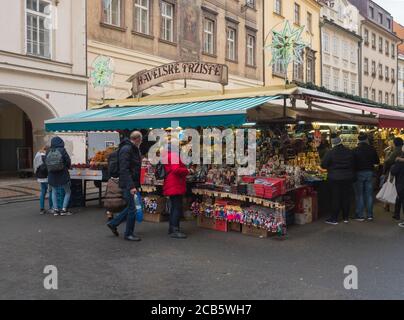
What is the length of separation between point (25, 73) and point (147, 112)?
306 inches

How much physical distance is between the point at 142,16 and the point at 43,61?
574cm

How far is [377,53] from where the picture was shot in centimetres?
4756

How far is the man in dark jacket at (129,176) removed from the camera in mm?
7172

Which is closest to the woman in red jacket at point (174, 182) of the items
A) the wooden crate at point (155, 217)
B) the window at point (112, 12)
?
the wooden crate at point (155, 217)

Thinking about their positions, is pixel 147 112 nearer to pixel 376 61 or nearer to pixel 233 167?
pixel 233 167

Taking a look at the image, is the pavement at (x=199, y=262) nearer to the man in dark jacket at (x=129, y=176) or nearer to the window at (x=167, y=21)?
the man in dark jacket at (x=129, y=176)

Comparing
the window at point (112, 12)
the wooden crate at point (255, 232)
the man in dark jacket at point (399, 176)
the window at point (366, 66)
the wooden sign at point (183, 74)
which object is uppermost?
the window at point (366, 66)

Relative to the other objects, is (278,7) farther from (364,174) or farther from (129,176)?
(129,176)

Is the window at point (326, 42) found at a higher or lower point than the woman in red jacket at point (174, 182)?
higher

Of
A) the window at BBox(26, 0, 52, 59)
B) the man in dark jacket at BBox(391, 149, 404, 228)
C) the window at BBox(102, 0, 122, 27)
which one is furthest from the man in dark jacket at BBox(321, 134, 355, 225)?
the window at BBox(102, 0, 122, 27)

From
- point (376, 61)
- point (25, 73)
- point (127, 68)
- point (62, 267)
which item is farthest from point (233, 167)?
point (376, 61)

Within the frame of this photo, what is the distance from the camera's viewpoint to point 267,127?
11.2 meters

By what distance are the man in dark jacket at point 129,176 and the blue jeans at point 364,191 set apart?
174 inches

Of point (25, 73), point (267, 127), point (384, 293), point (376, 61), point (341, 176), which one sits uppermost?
point (376, 61)
